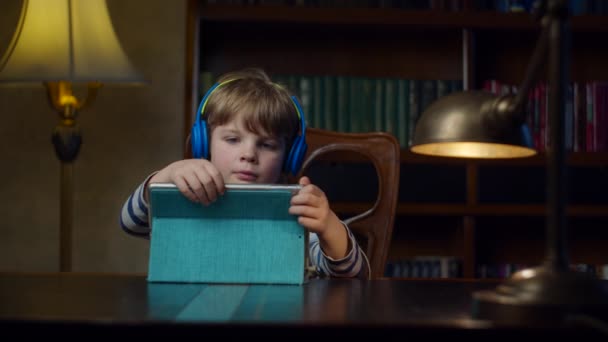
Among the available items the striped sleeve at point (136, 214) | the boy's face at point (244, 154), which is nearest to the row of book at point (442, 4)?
the boy's face at point (244, 154)

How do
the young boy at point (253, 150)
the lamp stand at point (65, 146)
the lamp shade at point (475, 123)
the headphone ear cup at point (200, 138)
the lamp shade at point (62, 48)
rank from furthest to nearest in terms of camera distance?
the lamp stand at point (65, 146), the lamp shade at point (62, 48), the headphone ear cup at point (200, 138), the young boy at point (253, 150), the lamp shade at point (475, 123)

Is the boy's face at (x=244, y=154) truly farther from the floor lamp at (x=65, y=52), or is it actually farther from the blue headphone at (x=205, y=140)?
the floor lamp at (x=65, y=52)

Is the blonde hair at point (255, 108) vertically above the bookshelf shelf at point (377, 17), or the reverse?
the bookshelf shelf at point (377, 17)

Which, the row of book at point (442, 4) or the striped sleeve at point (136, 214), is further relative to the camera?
the row of book at point (442, 4)

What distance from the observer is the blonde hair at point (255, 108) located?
4.65 feet

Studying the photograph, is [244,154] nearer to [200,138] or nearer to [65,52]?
[200,138]

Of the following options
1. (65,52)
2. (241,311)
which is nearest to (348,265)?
(241,311)

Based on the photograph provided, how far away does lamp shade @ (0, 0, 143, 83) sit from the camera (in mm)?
1867

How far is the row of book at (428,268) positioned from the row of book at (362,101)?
357 mm

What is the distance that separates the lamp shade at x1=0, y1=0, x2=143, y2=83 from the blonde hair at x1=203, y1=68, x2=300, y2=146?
53 cm

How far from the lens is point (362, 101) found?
88.6 inches

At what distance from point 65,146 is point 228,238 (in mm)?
1161

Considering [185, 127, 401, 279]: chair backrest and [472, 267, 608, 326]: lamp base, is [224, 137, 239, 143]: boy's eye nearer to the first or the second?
[185, 127, 401, 279]: chair backrest

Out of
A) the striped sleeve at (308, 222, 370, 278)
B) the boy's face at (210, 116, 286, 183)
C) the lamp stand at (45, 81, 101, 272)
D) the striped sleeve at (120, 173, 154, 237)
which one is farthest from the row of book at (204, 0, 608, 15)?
the striped sleeve at (308, 222, 370, 278)
